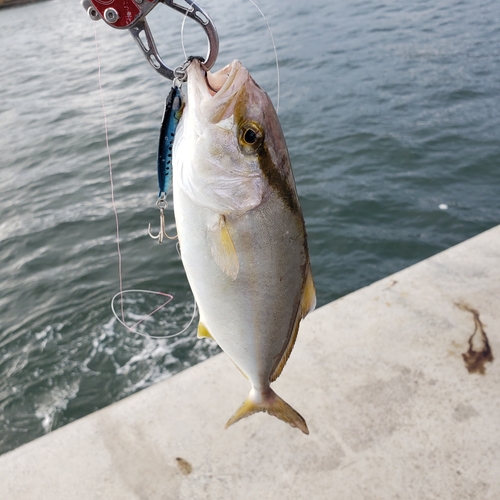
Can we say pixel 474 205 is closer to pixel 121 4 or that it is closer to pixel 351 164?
pixel 351 164

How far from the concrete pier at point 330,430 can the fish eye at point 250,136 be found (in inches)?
67.4

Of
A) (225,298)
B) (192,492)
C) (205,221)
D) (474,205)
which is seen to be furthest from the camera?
(474,205)

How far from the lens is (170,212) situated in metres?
6.89

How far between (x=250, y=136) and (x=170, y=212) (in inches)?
219

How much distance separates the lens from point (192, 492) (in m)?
2.45

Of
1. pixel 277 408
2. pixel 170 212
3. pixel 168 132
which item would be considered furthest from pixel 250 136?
pixel 170 212

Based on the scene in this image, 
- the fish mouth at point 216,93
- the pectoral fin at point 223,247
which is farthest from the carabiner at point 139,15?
the pectoral fin at point 223,247

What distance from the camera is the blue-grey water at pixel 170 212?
4.75 metres

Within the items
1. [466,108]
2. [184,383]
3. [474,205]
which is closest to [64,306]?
[184,383]

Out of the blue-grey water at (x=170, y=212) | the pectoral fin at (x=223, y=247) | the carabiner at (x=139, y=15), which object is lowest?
the blue-grey water at (x=170, y=212)

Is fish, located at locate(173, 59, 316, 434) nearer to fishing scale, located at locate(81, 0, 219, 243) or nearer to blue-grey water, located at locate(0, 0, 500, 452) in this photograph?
fishing scale, located at locate(81, 0, 219, 243)

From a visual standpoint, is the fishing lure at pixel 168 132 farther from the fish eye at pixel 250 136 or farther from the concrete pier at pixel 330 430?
the concrete pier at pixel 330 430

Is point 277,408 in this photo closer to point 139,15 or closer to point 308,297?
point 308,297

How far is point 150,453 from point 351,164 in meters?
5.43
